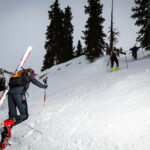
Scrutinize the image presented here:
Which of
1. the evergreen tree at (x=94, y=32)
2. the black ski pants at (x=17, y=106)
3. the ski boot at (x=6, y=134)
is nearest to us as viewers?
the ski boot at (x=6, y=134)

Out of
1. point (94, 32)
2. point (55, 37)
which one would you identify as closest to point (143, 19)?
point (94, 32)

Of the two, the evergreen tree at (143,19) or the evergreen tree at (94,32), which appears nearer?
the evergreen tree at (143,19)

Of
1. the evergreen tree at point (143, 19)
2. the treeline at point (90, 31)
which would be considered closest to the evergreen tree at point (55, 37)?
the treeline at point (90, 31)

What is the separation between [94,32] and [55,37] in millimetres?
11151

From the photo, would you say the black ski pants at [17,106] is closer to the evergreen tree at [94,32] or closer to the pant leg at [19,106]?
the pant leg at [19,106]

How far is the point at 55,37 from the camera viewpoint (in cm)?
2681

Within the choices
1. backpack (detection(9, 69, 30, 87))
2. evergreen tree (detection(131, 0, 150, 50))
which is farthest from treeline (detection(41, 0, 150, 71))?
backpack (detection(9, 69, 30, 87))

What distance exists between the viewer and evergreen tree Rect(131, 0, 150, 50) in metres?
14.9

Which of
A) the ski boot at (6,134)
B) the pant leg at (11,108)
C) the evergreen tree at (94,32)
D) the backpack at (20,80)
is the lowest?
the ski boot at (6,134)

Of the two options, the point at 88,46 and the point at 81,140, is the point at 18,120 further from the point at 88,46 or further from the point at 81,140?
the point at 88,46

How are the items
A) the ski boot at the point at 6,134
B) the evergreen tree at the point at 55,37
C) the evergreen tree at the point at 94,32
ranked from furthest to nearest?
the evergreen tree at the point at 55,37, the evergreen tree at the point at 94,32, the ski boot at the point at 6,134

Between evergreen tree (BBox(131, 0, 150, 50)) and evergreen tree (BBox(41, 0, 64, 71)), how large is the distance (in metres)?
15.9

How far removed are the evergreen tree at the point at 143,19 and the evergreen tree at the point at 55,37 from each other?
1588 cm

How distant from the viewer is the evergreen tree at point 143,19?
586 inches
